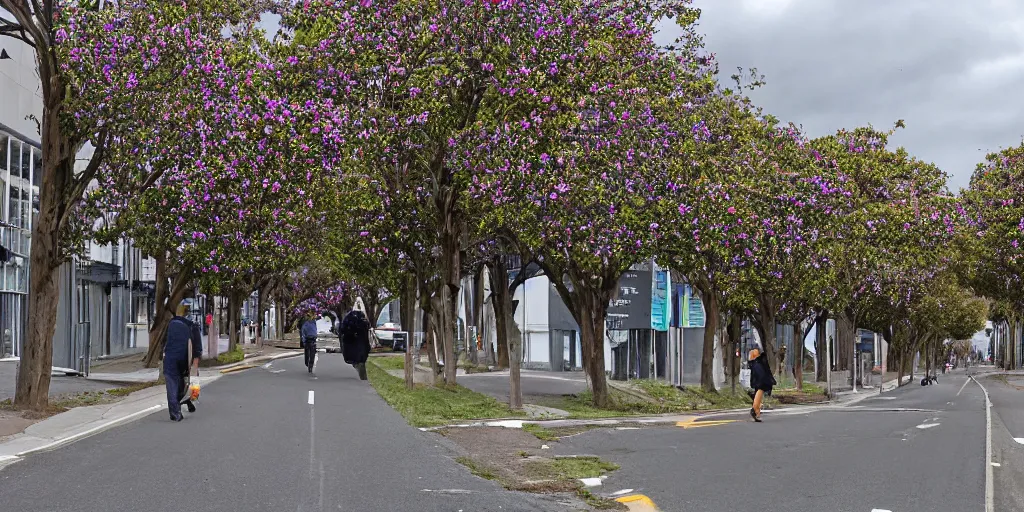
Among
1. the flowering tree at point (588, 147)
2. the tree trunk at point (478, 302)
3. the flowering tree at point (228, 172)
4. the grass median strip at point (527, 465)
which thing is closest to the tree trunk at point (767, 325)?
the tree trunk at point (478, 302)

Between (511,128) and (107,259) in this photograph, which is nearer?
(511,128)

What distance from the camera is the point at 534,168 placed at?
2264cm

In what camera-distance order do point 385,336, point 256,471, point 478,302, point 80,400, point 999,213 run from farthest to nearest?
point 385,336, point 478,302, point 999,213, point 80,400, point 256,471

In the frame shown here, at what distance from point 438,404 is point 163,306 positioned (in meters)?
16.1

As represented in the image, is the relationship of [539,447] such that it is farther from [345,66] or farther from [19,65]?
[19,65]

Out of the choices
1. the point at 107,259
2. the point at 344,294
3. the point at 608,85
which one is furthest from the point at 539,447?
the point at 344,294

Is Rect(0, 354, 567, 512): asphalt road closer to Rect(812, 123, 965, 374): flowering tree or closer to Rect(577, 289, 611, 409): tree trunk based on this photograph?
Rect(577, 289, 611, 409): tree trunk

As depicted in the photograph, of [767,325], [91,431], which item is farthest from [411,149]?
[767,325]

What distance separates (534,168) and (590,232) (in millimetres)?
1962

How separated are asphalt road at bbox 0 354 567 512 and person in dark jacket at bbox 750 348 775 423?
756cm

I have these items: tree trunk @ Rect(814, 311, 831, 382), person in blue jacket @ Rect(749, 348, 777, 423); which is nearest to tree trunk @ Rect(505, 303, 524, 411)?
person in blue jacket @ Rect(749, 348, 777, 423)

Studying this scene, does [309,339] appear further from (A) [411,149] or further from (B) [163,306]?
(A) [411,149]

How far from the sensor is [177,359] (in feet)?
55.6

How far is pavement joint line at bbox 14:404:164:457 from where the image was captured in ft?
43.3
